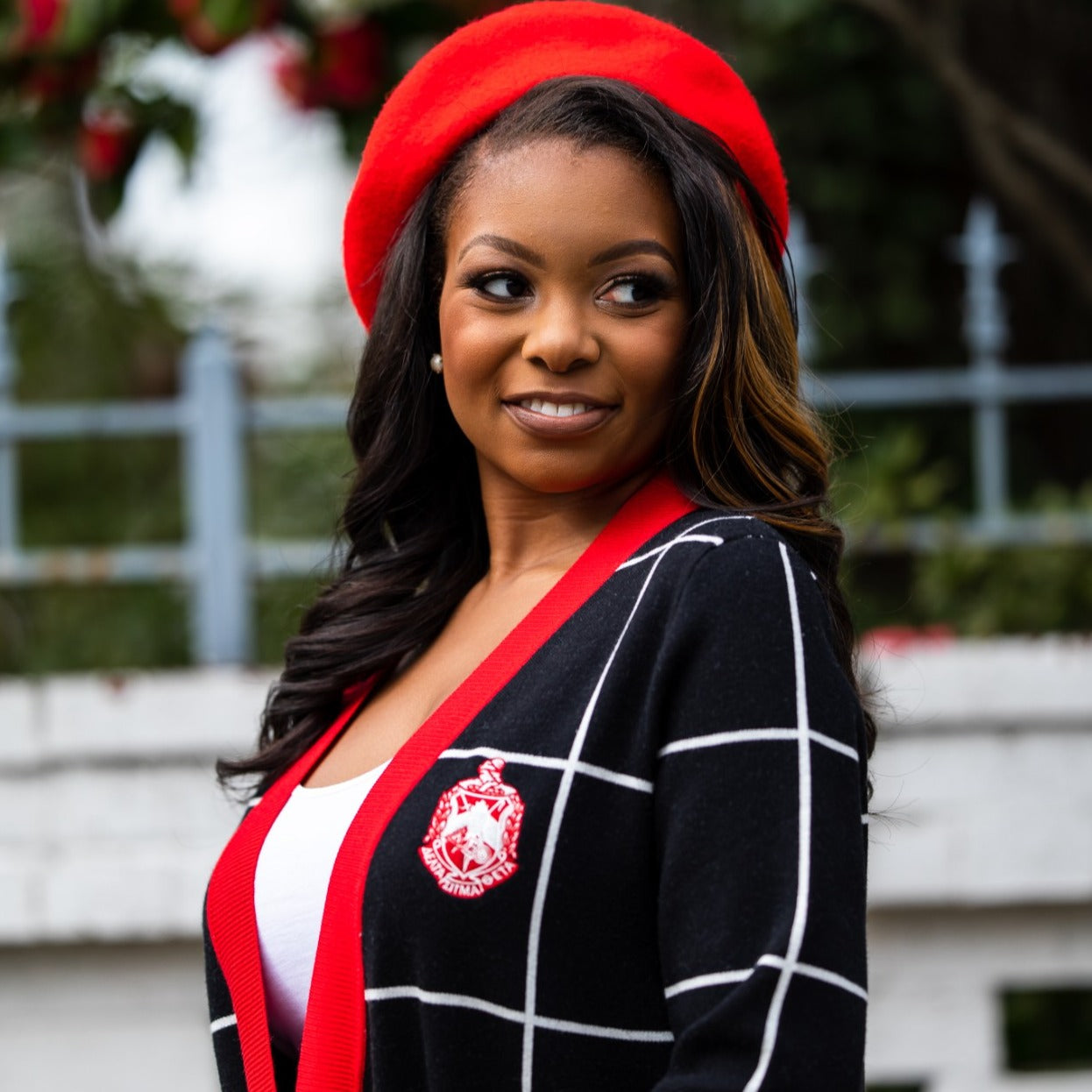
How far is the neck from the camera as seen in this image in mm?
1409

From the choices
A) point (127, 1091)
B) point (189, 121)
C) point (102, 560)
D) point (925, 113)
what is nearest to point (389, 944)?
point (127, 1091)

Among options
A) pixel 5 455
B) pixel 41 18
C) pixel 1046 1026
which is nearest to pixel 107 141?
pixel 41 18

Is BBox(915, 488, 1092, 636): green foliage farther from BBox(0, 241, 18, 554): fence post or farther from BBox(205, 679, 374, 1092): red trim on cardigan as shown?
BBox(205, 679, 374, 1092): red trim on cardigan

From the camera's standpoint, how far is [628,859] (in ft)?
3.71

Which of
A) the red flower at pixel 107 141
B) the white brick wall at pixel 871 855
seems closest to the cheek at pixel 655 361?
the white brick wall at pixel 871 855

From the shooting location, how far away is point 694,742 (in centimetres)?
110

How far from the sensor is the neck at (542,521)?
1409 millimetres

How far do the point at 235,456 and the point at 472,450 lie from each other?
1.73 metres

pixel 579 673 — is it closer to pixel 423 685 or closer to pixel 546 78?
pixel 423 685

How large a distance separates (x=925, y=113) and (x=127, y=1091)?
3.86 metres

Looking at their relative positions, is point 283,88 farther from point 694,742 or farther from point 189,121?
point 694,742

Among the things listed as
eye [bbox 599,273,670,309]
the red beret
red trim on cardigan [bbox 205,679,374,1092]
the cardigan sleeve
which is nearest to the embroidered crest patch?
the cardigan sleeve

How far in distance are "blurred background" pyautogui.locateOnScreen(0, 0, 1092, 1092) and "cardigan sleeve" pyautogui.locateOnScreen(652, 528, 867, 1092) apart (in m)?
0.59

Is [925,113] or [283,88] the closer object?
[283,88]
